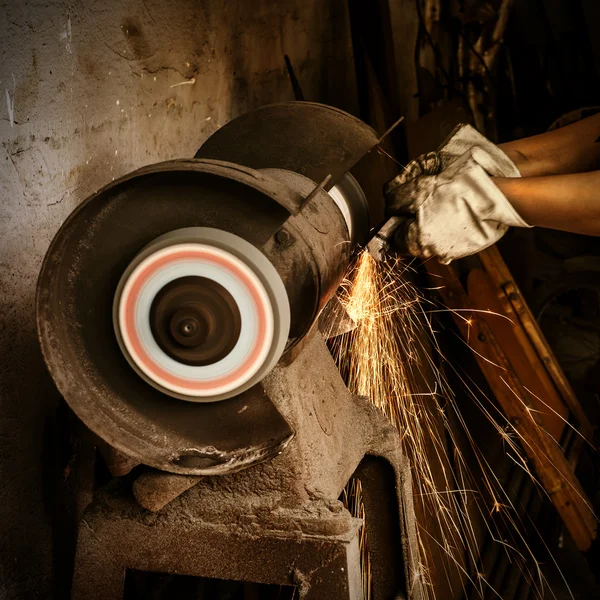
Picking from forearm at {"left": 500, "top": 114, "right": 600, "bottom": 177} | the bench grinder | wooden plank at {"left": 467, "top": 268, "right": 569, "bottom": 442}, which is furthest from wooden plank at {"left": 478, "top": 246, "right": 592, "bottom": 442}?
the bench grinder

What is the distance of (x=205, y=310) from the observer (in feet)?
3.90

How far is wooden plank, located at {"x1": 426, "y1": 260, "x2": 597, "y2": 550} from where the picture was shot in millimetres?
3131

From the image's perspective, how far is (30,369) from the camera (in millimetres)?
1761

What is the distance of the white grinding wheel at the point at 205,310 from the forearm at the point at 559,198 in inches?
27.8

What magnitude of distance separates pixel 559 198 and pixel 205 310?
0.90 m

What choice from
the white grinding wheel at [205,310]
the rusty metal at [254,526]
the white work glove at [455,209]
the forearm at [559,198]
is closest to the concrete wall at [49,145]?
the rusty metal at [254,526]

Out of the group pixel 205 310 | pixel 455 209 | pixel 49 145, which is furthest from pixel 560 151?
pixel 49 145

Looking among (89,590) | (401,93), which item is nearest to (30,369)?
(89,590)

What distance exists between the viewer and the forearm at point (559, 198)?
1530 millimetres

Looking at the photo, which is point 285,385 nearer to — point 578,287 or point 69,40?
point 69,40

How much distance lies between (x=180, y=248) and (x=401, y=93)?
3.13 meters

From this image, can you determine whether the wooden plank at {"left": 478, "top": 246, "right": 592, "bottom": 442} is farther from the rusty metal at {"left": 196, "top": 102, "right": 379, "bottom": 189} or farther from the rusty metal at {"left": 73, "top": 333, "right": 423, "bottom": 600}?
the rusty metal at {"left": 73, "top": 333, "right": 423, "bottom": 600}

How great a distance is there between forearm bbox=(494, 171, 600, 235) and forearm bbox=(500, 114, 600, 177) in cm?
44

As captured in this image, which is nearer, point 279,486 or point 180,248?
point 180,248
